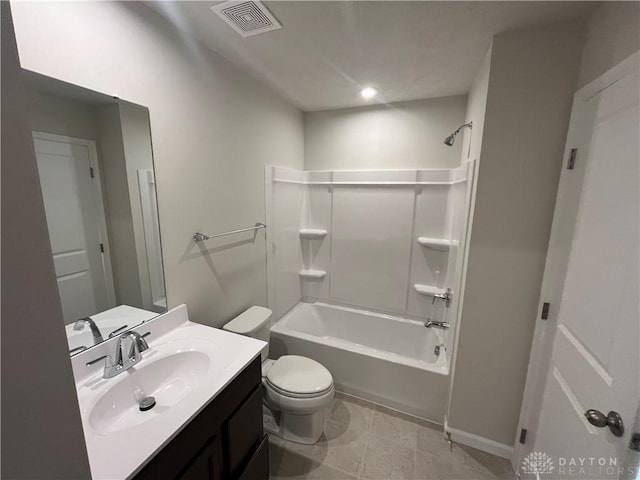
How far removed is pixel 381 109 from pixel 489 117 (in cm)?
125

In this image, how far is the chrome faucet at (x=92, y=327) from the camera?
1074 mm

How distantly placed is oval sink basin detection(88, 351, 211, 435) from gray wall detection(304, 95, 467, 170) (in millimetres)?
2088

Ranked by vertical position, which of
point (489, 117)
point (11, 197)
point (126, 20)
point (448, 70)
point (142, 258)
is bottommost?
point (142, 258)

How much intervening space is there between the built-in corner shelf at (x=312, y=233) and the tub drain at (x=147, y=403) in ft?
6.28

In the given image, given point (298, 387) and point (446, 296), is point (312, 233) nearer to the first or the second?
point (446, 296)

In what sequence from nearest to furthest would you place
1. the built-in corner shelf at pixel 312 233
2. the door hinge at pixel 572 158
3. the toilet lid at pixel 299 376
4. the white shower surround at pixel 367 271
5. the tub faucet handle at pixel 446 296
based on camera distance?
the door hinge at pixel 572 158
the toilet lid at pixel 299 376
the white shower surround at pixel 367 271
the tub faucet handle at pixel 446 296
the built-in corner shelf at pixel 312 233

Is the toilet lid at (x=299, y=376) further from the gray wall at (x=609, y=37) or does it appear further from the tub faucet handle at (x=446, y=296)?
the gray wall at (x=609, y=37)

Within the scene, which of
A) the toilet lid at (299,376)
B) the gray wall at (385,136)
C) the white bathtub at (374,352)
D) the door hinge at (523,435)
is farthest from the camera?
the gray wall at (385,136)

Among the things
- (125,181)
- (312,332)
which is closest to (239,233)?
(125,181)

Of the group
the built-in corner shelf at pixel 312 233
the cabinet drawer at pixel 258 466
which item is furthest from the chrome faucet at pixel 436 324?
the cabinet drawer at pixel 258 466

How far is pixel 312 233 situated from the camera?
2.78 metres

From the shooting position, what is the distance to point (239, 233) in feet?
6.18

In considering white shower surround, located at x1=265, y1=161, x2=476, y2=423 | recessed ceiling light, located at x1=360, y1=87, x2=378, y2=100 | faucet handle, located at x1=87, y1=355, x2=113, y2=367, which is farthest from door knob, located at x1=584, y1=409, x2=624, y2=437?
recessed ceiling light, located at x1=360, y1=87, x2=378, y2=100

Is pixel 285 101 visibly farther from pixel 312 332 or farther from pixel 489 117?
pixel 312 332
